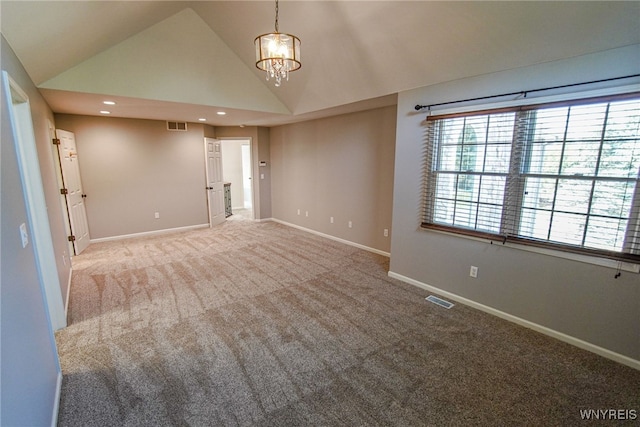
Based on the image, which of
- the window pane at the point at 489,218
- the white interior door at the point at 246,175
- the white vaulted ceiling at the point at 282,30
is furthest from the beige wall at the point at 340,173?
the white interior door at the point at 246,175

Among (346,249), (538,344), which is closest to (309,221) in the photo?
(346,249)

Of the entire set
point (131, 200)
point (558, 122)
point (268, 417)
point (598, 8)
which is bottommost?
point (268, 417)

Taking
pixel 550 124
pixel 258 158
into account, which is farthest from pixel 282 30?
pixel 258 158

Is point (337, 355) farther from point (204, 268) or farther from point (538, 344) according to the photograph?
point (204, 268)

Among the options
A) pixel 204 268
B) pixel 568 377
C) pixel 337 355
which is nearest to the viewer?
pixel 568 377

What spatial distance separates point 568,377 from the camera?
2109 millimetres

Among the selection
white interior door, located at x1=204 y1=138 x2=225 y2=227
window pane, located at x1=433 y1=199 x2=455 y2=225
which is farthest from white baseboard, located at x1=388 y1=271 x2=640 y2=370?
white interior door, located at x1=204 y1=138 x2=225 y2=227

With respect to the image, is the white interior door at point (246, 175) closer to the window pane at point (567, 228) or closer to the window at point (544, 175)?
the window at point (544, 175)

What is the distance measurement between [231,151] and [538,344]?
332 inches

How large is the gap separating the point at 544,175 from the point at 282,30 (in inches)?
122

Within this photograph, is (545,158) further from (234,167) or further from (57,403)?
(234,167)

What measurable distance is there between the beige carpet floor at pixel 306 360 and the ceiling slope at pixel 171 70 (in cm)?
245

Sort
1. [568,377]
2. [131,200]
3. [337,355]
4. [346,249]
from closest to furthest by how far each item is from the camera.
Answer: [568,377] → [337,355] → [346,249] → [131,200]

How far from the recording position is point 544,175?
8.24ft
